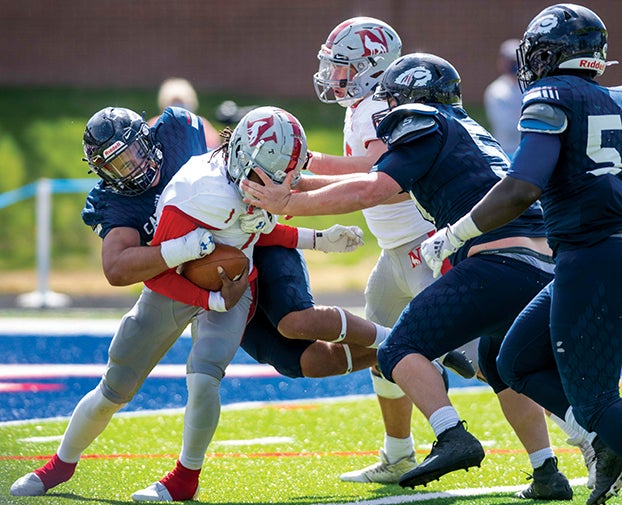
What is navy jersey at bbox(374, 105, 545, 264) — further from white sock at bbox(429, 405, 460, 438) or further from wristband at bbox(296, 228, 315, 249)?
wristband at bbox(296, 228, 315, 249)

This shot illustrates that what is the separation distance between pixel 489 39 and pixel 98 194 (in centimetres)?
1455

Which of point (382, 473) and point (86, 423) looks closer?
point (86, 423)

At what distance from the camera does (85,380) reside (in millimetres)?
7266

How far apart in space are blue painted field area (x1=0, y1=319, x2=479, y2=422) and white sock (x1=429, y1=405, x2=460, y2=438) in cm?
304

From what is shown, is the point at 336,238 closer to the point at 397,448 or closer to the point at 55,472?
the point at 397,448

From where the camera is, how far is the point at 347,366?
4.88 metres

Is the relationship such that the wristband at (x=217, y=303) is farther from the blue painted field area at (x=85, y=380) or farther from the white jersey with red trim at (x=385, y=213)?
the blue painted field area at (x=85, y=380)

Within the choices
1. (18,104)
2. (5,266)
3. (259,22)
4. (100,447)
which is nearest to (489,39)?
(259,22)

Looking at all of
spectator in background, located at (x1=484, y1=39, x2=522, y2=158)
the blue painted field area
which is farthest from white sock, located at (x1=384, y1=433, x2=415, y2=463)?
spectator in background, located at (x1=484, y1=39, x2=522, y2=158)

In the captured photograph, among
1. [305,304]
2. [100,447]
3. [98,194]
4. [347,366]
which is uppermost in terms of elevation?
[98,194]

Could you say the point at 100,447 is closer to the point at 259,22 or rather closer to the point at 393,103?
the point at 393,103

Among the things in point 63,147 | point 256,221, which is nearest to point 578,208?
point 256,221

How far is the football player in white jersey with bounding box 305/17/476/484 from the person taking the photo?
497 cm

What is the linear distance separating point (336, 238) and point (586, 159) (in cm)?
151
